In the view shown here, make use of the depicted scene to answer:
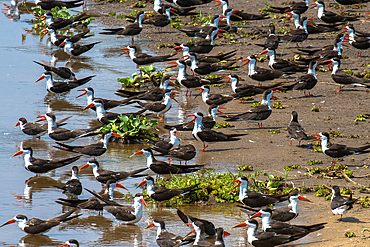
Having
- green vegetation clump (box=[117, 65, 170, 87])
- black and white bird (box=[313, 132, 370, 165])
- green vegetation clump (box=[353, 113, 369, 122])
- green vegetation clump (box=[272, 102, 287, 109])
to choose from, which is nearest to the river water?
green vegetation clump (box=[117, 65, 170, 87])

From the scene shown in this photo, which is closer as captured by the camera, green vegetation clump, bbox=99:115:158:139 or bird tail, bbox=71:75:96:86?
green vegetation clump, bbox=99:115:158:139

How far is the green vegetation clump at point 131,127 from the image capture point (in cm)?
1288

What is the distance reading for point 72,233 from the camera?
340 inches

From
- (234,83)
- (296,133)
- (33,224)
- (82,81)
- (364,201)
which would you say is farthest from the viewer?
(82,81)

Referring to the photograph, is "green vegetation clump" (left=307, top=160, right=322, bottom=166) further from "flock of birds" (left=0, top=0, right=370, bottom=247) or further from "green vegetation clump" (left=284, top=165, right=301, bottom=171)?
"green vegetation clump" (left=284, top=165, right=301, bottom=171)

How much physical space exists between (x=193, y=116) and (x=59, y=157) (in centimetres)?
428

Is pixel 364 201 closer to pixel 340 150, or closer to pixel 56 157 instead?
pixel 340 150

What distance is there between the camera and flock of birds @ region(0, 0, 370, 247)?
8422mm

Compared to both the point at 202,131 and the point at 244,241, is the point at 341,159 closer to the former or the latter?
the point at 202,131

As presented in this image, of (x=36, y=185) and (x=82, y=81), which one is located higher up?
(x=82, y=81)

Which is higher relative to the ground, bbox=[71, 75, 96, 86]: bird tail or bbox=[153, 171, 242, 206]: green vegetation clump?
bbox=[71, 75, 96, 86]: bird tail

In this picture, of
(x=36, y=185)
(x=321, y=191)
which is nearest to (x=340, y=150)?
(x=321, y=191)

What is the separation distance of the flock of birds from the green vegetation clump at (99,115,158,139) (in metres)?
0.39

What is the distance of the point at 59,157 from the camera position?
1209 centimetres
